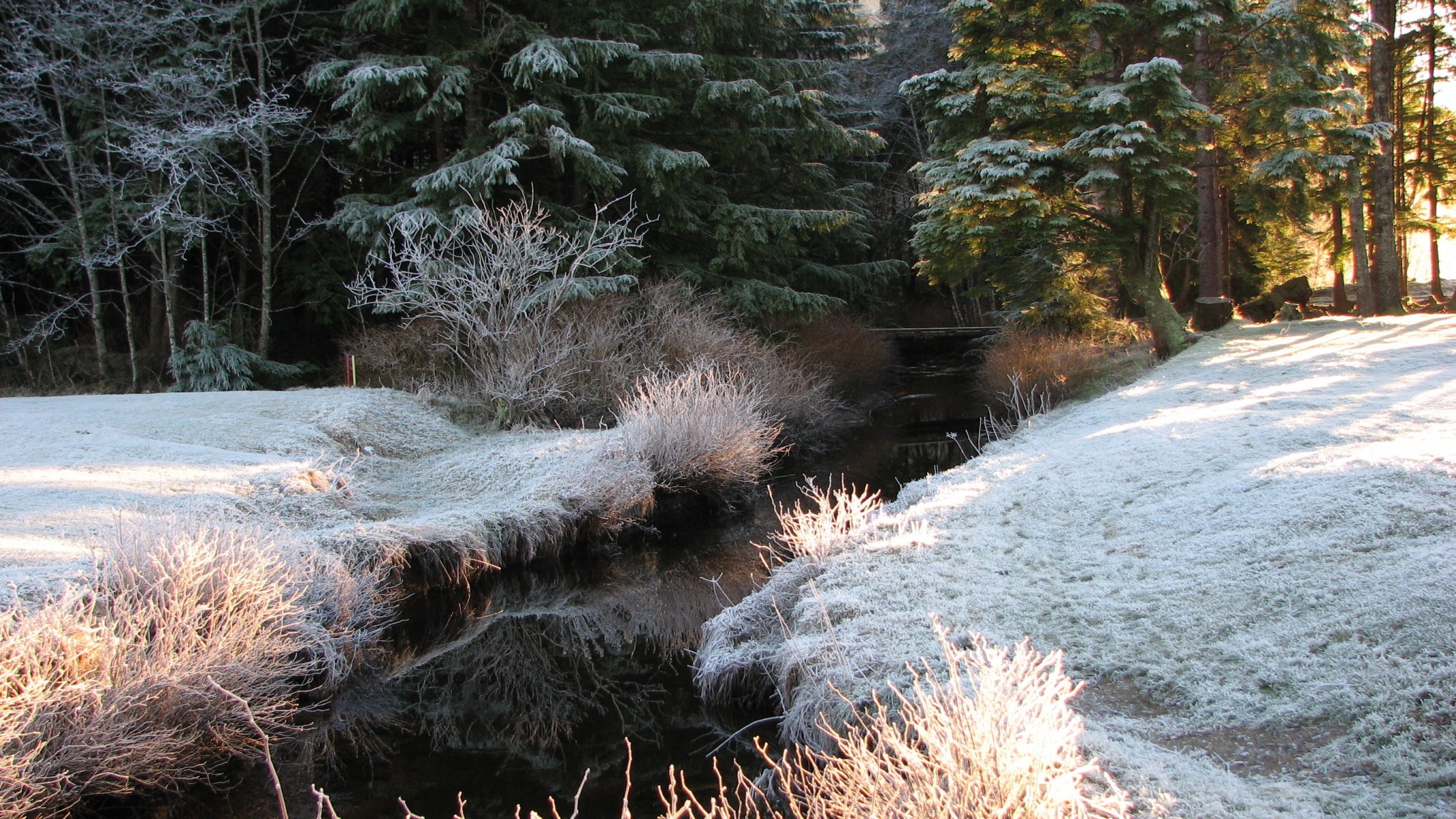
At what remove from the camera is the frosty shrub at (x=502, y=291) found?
13008 millimetres

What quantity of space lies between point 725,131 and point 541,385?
725 cm

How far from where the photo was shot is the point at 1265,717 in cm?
397

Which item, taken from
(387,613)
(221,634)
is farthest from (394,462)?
(221,634)

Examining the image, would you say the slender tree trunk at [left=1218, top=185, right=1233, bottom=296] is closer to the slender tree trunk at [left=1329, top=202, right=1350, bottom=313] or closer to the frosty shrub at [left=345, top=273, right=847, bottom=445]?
the slender tree trunk at [left=1329, top=202, right=1350, bottom=313]

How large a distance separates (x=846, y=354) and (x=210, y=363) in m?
11.4

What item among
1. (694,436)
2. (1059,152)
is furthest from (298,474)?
(1059,152)

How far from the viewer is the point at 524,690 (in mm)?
6793

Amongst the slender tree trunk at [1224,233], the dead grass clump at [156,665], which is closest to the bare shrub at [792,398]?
the dead grass clump at [156,665]

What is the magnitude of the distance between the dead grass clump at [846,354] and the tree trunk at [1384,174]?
9368 mm

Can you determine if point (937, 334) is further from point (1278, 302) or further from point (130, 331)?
point (130, 331)

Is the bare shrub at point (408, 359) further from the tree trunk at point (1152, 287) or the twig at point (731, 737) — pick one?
the tree trunk at point (1152, 287)

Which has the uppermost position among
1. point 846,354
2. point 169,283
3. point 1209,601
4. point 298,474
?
point 169,283

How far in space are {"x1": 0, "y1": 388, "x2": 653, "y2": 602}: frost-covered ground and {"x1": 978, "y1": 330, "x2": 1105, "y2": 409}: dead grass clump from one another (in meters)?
7.25

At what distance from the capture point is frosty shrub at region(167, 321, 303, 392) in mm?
14758
